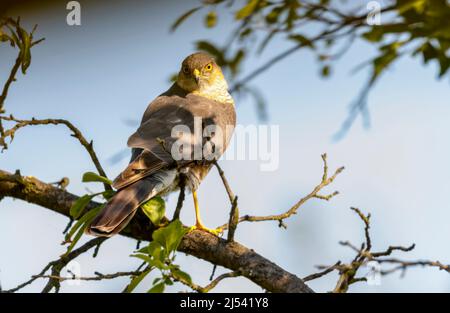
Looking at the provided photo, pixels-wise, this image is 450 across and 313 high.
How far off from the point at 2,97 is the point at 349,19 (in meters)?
1.52

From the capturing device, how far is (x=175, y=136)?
12.2 ft

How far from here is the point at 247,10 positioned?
87.6 inches

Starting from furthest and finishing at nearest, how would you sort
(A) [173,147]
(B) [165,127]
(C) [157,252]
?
(B) [165,127] → (A) [173,147] → (C) [157,252]

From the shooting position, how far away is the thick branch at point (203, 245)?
2443 mm

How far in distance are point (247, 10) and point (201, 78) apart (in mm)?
2959

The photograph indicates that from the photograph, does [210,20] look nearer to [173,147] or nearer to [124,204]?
[124,204]

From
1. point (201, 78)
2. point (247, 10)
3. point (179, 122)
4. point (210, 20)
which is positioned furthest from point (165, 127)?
point (247, 10)

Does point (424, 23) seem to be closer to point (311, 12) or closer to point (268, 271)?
point (311, 12)

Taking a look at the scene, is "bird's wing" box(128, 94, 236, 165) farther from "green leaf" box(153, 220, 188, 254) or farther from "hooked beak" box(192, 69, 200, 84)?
"green leaf" box(153, 220, 188, 254)

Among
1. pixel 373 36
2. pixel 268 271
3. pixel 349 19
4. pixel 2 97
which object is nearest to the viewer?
pixel 373 36

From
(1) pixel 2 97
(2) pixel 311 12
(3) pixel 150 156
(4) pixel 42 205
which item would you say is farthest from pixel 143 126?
(2) pixel 311 12

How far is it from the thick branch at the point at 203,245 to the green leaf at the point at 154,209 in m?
0.16

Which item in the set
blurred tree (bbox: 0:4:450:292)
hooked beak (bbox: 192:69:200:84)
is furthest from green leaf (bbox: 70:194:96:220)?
hooked beak (bbox: 192:69:200:84)
